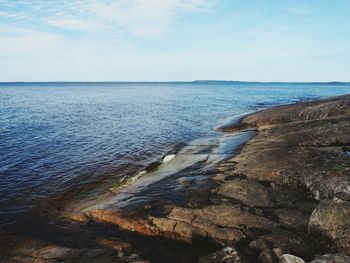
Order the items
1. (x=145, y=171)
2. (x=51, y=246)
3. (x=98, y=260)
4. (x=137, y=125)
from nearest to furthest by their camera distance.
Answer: (x=98, y=260) → (x=51, y=246) → (x=145, y=171) → (x=137, y=125)

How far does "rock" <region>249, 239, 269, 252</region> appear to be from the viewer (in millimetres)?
10352

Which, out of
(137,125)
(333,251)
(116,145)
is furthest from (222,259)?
(137,125)

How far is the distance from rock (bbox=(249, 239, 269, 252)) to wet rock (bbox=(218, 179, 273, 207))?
9.21 ft

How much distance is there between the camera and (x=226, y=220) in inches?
480

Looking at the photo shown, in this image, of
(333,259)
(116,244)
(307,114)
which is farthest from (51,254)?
(307,114)

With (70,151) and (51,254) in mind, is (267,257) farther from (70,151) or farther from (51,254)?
(70,151)

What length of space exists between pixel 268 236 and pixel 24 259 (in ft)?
28.1

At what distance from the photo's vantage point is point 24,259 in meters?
10.6

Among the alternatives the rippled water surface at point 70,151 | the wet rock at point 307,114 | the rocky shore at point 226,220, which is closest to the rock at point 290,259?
→ the rocky shore at point 226,220

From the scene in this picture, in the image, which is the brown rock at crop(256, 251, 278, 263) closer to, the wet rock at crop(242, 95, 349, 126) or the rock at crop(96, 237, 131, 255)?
the rock at crop(96, 237, 131, 255)

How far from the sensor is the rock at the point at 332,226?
9.49m

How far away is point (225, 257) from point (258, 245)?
1557 mm

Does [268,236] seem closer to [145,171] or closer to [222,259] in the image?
[222,259]

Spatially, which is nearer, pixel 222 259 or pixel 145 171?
pixel 222 259
